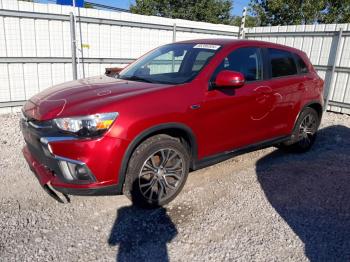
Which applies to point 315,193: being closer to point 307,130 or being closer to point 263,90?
point 263,90

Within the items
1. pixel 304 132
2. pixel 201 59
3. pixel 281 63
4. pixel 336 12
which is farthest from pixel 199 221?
pixel 336 12

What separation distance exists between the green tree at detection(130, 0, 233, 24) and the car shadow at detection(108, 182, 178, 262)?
2408cm

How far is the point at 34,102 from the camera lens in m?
3.32

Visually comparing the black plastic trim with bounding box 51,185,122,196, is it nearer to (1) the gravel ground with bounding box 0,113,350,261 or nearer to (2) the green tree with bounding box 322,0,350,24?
(1) the gravel ground with bounding box 0,113,350,261

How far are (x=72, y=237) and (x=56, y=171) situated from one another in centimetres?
63

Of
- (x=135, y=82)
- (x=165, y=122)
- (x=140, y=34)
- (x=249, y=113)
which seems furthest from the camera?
(x=140, y=34)

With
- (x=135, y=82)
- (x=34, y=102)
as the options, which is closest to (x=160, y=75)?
(x=135, y=82)

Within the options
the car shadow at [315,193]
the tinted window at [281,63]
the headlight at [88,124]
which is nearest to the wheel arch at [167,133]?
the headlight at [88,124]

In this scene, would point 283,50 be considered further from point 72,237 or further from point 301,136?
point 72,237

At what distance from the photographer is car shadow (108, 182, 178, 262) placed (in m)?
2.65

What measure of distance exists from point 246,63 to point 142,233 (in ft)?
8.13

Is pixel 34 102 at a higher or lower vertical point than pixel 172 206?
higher

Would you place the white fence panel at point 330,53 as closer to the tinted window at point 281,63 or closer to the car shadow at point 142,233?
the tinted window at point 281,63

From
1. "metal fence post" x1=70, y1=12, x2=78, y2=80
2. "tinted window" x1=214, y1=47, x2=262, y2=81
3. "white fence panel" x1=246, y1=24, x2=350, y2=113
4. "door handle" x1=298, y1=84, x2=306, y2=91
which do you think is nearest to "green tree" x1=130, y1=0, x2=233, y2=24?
"white fence panel" x1=246, y1=24, x2=350, y2=113
